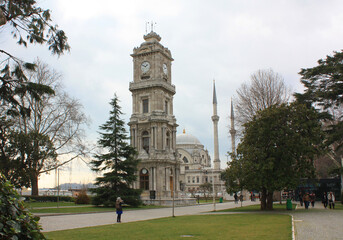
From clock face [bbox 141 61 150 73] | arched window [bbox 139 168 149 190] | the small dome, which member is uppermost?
clock face [bbox 141 61 150 73]

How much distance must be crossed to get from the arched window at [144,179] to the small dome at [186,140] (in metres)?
76.9

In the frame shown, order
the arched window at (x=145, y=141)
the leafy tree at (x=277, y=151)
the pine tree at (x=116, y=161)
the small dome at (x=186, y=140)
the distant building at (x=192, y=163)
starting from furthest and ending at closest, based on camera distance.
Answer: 1. the small dome at (x=186, y=140)
2. the distant building at (x=192, y=163)
3. the arched window at (x=145, y=141)
4. the pine tree at (x=116, y=161)
5. the leafy tree at (x=277, y=151)

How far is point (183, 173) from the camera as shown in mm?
121562

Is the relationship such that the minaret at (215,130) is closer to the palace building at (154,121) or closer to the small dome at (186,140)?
the palace building at (154,121)

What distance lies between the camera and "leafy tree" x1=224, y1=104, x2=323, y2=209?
2754cm

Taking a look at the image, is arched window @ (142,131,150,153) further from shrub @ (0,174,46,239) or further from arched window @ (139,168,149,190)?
shrub @ (0,174,46,239)

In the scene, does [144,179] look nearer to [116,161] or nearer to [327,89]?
[116,161]

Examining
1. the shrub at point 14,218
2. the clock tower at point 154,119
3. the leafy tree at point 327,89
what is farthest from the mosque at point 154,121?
the shrub at point 14,218

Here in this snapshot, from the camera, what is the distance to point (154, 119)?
5819 centimetres

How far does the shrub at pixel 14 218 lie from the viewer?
5.41 metres

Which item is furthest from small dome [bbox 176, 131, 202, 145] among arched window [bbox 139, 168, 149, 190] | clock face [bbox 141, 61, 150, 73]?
arched window [bbox 139, 168, 149, 190]

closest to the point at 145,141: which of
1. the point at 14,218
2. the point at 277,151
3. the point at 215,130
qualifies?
the point at 215,130

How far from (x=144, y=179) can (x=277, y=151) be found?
32.9m

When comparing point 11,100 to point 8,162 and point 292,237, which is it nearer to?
→ point 292,237
